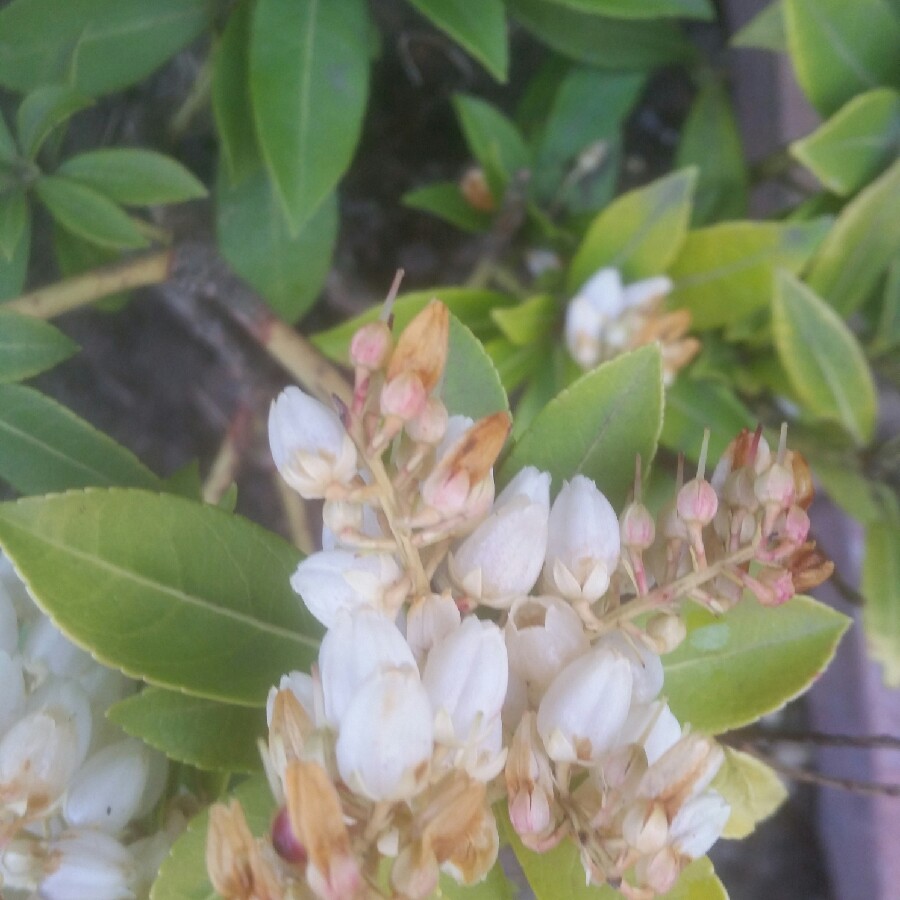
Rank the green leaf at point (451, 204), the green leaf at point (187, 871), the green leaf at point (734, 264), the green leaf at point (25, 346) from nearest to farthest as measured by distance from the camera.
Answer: the green leaf at point (187, 871), the green leaf at point (25, 346), the green leaf at point (734, 264), the green leaf at point (451, 204)

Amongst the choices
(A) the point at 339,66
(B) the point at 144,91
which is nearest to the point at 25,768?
(A) the point at 339,66

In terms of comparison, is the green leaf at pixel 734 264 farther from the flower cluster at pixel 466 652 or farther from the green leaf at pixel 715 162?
the flower cluster at pixel 466 652

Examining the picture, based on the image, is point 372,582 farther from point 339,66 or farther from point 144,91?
point 144,91

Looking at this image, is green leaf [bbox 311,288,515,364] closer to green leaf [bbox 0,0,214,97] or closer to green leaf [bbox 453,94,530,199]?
green leaf [bbox 453,94,530,199]

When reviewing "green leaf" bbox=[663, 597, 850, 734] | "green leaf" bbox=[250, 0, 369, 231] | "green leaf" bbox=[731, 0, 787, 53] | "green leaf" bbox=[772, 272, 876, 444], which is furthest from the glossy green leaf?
"green leaf" bbox=[731, 0, 787, 53]

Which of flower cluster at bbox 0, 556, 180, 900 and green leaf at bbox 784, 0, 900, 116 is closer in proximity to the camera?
flower cluster at bbox 0, 556, 180, 900

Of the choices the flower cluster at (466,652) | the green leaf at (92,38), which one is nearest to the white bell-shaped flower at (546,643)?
the flower cluster at (466,652)

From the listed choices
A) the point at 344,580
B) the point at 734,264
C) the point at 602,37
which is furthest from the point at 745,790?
the point at 602,37
